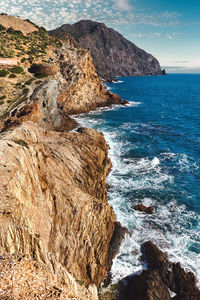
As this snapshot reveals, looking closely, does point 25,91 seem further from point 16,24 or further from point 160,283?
point 16,24

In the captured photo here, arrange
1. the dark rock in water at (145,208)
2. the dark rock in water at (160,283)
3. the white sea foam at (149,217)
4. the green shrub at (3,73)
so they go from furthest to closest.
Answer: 1. the green shrub at (3,73)
2. the dark rock in water at (145,208)
3. the white sea foam at (149,217)
4. the dark rock in water at (160,283)

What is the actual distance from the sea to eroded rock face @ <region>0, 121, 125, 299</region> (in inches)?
133

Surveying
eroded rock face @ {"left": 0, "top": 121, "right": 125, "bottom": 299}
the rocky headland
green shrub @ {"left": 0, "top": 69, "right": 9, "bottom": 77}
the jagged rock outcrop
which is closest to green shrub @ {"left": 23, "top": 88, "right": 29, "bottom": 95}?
the rocky headland

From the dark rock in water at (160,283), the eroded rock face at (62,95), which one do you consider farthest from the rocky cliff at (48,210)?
the dark rock in water at (160,283)

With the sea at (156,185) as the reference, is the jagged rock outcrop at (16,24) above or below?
above

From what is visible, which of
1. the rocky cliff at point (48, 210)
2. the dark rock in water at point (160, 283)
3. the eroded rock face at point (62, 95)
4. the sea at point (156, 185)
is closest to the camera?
the rocky cliff at point (48, 210)

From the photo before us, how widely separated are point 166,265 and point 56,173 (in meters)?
14.3

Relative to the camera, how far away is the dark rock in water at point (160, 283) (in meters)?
15.7

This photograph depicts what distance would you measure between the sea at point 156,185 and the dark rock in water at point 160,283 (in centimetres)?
98

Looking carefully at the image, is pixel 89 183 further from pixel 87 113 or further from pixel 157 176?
pixel 87 113

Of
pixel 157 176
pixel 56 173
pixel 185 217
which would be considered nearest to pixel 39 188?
pixel 56 173

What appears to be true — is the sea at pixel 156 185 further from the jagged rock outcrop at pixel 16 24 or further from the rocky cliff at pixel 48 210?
the jagged rock outcrop at pixel 16 24

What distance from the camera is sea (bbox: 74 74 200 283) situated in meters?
20.4

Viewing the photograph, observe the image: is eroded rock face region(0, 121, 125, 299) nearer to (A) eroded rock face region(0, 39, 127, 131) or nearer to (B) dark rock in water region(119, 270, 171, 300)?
(B) dark rock in water region(119, 270, 171, 300)
